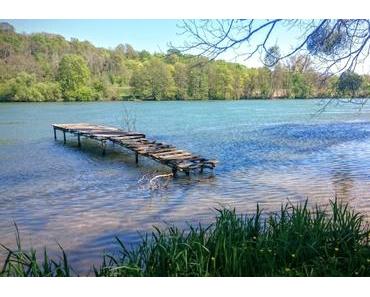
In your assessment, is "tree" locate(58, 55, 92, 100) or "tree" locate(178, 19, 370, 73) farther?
"tree" locate(58, 55, 92, 100)

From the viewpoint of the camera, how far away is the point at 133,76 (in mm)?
3977

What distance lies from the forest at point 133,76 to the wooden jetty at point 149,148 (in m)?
1.56

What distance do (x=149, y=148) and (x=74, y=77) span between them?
3.67 meters

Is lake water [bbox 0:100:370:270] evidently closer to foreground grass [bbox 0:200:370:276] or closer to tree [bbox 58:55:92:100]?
tree [bbox 58:55:92:100]

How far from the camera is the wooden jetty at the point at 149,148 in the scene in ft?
21.4

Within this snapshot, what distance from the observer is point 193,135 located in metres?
8.02

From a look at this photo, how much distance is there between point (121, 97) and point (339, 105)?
2028mm

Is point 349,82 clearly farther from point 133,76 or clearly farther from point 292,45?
point 133,76

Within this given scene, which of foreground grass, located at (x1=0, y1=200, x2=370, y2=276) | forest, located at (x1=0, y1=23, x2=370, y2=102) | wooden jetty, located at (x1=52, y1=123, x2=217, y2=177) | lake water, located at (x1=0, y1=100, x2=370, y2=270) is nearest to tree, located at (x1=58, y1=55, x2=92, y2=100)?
forest, located at (x1=0, y1=23, x2=370, y2=102)

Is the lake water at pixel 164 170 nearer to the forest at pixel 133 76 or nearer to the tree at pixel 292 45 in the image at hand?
the forest at pixel 133 76

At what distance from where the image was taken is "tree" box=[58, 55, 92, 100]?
377cm

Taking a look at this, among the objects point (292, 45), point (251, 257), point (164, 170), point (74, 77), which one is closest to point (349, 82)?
point (292, 45)
